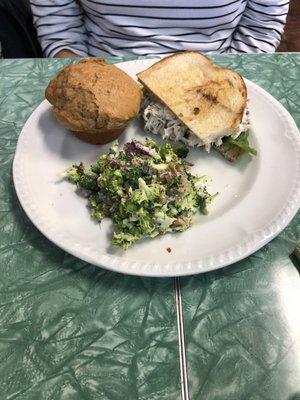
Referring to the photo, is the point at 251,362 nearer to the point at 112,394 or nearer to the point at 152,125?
the point at 112,394

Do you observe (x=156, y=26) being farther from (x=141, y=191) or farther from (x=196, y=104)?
(x=141, y=191)

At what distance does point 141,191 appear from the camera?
95 centimetres

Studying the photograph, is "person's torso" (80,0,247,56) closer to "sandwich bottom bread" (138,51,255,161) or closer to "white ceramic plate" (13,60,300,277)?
"sandwich bottom bread" (138,51,255,161)

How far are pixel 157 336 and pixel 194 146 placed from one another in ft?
1.96

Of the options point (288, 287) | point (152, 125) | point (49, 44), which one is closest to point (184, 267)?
point (288, 287)

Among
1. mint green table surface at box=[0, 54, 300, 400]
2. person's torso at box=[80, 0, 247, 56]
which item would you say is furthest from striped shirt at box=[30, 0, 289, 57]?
mint green table surface at box=[0, 54, 300, 400]

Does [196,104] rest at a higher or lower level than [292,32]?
higher

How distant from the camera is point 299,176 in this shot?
107cm

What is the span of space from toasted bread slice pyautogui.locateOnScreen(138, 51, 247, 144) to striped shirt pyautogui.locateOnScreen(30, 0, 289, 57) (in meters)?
0.26

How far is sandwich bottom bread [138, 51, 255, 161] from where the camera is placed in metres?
1.20

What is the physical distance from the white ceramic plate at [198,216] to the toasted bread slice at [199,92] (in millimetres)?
78

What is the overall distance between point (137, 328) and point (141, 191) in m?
0.31

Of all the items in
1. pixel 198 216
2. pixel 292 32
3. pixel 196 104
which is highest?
pixel 196 104

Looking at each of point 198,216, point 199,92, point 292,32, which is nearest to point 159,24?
point 199,92
